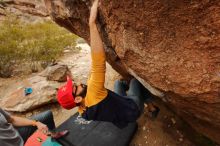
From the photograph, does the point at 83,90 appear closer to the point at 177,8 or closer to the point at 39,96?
the point at 177,8

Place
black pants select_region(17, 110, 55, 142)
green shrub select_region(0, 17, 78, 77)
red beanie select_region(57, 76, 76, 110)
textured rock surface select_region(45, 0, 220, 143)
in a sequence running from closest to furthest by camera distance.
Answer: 1. textured rock surface select_region(45, 0, 220, 143)
2. red beanie select_region(57, 76, 76, 110)
3. black pants select_region(17, 110, 55, 142)
4. green shrub select_region(0, 17, 78, 77)

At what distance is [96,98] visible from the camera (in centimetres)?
325

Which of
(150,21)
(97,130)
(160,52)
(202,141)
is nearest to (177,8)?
(150,21)

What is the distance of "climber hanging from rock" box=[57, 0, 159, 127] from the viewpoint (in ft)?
9.87

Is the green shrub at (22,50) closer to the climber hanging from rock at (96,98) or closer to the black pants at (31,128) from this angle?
the black pants at (31,128)

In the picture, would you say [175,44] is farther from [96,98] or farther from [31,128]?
[31,128]

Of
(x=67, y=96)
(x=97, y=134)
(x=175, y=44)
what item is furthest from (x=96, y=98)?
(x=97, y=134)

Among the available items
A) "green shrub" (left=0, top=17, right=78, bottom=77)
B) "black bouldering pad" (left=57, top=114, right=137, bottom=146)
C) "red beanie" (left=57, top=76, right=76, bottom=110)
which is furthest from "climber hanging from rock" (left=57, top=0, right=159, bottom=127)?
"green shrub" (left=0, top=17, right=78, bottom=77)

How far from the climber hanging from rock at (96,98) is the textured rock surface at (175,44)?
0.19m

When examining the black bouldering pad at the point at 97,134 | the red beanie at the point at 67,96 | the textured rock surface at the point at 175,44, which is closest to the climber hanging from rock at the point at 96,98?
the red beanie at the point at 67,96

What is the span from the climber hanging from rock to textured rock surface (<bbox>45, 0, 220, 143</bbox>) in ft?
0.64

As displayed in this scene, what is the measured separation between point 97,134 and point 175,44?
2.79 metres

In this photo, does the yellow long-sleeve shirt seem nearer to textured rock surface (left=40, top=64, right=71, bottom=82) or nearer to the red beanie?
the red beanie

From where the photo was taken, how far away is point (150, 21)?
239 cm
